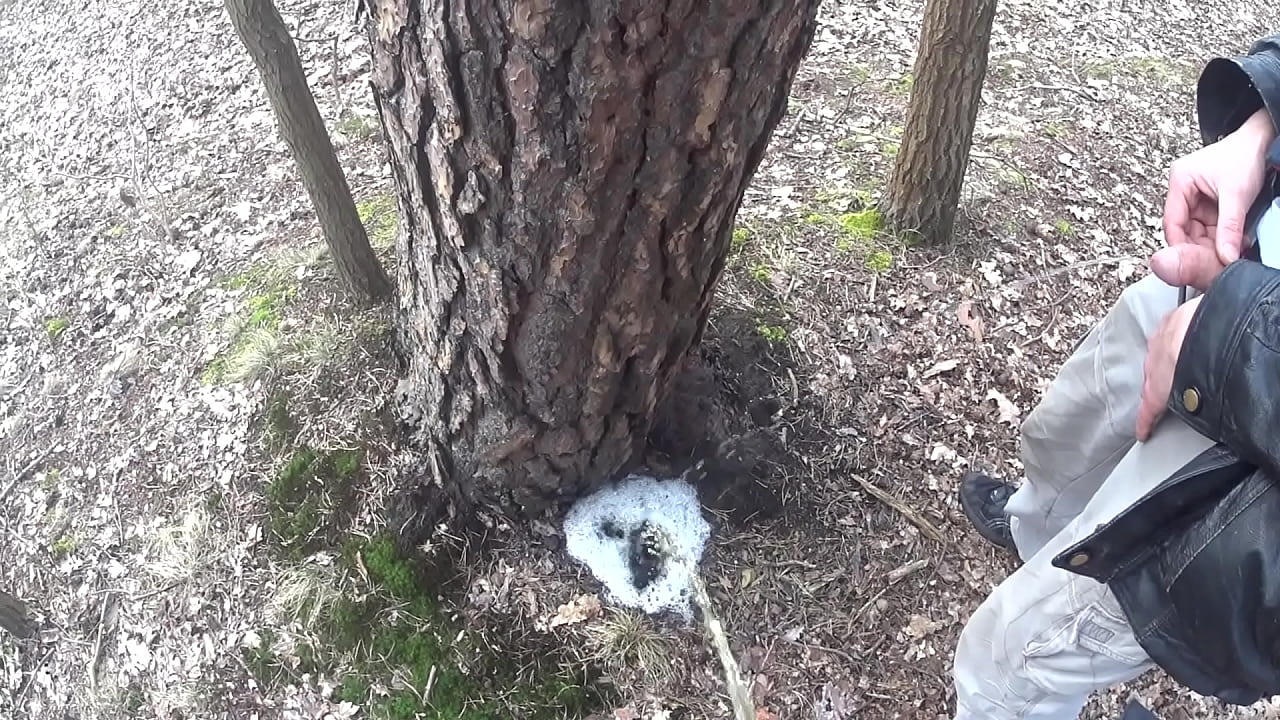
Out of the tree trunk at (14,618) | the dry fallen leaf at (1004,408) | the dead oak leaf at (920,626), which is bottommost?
the dead oak leaf at (920,626)

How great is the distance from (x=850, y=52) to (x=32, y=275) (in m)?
4.49

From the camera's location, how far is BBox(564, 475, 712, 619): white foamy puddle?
294 centimetres

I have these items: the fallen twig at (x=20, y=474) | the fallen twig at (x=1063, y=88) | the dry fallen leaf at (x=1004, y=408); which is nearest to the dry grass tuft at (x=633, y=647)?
the dry fallen leaf at (x=1004, y=408)

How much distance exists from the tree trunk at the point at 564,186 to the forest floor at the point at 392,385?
2.28ft

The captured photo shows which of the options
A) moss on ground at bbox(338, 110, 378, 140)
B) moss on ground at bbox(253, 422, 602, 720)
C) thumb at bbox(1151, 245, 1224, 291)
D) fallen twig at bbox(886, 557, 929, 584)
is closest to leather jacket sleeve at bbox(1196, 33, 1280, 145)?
thumb at bbox(1151, 245, 1224, 291)

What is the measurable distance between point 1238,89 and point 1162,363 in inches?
31.9

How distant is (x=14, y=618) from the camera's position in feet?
10.0

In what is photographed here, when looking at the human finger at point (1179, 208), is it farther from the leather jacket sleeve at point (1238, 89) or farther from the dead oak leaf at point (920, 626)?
the dead oak leaf at point (920, 626)

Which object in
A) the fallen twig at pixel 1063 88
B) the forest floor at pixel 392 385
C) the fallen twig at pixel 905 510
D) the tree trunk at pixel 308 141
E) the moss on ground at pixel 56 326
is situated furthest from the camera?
the fallen twig at pixel 1063 88

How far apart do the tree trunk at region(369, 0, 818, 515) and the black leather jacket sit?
3.25 feet

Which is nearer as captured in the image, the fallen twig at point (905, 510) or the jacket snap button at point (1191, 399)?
the jacket snap button at point (1191, 399)

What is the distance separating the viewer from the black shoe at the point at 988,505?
299 centimetres

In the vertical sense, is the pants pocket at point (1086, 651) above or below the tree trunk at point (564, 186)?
below

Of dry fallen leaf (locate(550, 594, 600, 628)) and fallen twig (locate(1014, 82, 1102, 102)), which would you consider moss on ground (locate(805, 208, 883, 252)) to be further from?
dry fallen leaf (locate(550, 594, 600, 628))
